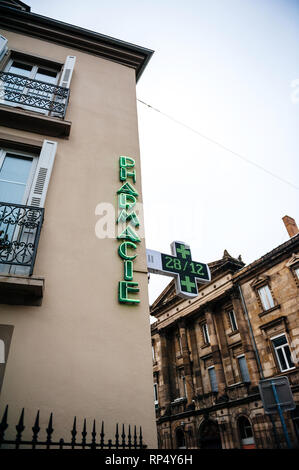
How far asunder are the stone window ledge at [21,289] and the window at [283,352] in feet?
56.1

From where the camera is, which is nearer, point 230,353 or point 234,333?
point 230,353

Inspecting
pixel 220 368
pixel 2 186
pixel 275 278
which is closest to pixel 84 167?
pixel 2 186

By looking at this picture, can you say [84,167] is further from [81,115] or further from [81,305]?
[81,305]

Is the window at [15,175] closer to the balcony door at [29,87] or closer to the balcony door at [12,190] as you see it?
the balcony door at [12,190]

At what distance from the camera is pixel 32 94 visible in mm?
6949

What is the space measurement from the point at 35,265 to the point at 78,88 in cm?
512

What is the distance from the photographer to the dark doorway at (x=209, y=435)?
20500 millimetres

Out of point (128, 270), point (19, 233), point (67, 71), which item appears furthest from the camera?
point (67, 71)

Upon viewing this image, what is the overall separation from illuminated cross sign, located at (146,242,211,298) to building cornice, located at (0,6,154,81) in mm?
6322

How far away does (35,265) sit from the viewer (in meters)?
4.78

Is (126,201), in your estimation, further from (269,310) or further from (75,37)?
(269,310)

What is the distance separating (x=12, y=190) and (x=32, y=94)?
278 cm

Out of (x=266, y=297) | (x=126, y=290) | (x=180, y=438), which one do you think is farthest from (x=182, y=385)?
(x=126, y=290)

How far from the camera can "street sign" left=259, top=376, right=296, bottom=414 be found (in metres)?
6.19
